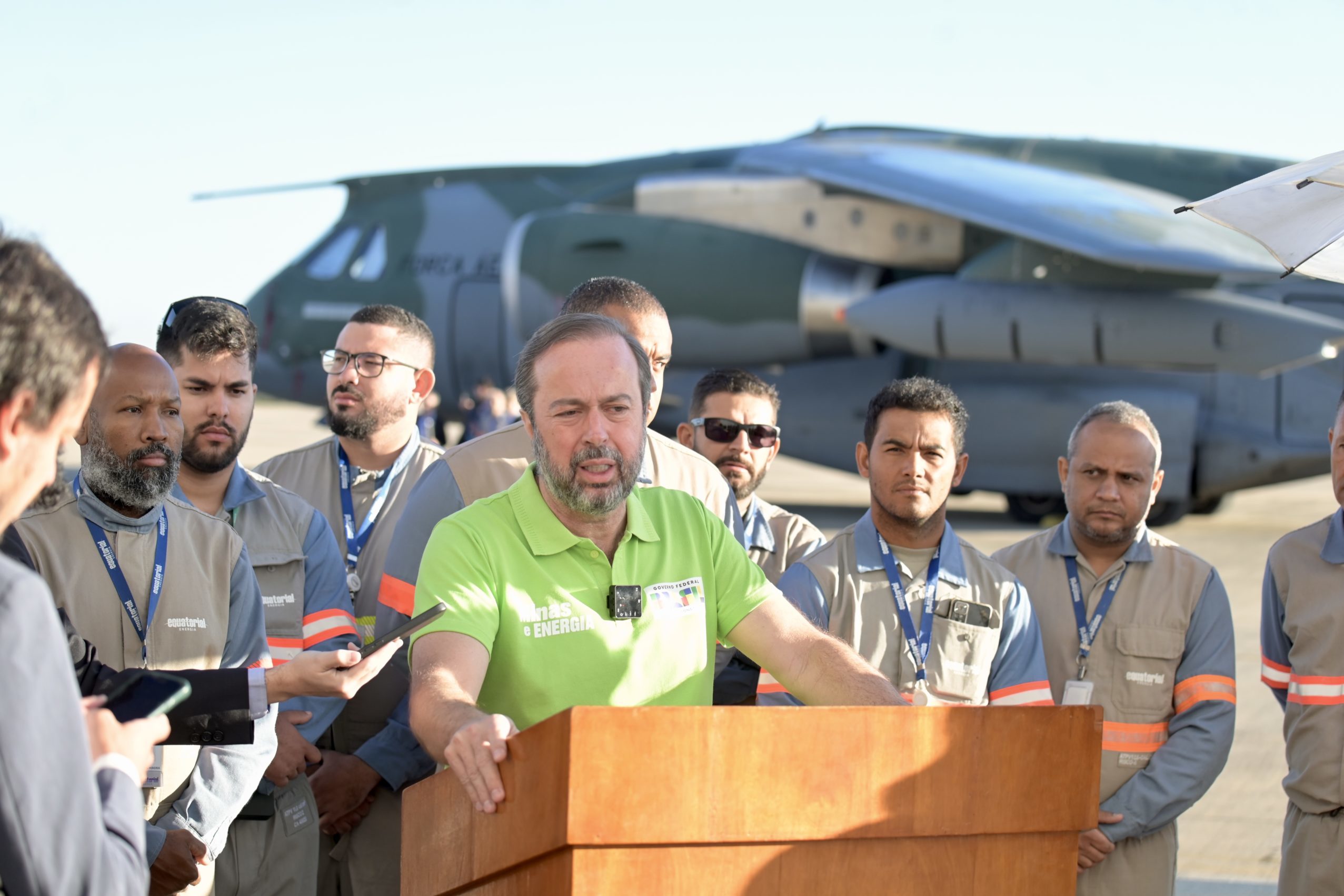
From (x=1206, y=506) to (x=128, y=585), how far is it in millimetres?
14915

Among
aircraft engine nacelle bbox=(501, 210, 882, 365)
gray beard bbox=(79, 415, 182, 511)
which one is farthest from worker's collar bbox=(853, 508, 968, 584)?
aircraft engine nacelle bbox=(501, 210, 882, 365)

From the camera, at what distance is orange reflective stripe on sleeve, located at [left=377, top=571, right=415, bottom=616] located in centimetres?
323

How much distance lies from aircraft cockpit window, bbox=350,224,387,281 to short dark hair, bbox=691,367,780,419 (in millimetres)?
12054

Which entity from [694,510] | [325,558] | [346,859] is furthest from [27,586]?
[346,859]

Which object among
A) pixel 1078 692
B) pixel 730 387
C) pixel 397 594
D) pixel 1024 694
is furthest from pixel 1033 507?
pixel 397 594

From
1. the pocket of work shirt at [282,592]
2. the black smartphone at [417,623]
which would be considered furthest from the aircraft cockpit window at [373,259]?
the black smartphone at [417,623]

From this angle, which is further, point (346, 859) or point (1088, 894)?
point (346, 859)

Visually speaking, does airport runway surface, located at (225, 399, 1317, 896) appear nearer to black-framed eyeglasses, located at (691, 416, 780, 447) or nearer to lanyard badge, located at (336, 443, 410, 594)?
black-framed eyeglasses, located at (691, 416, 780, 447)

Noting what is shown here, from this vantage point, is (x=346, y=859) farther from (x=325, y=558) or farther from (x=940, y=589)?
(x=940, y=589)

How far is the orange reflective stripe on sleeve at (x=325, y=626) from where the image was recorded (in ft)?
12.0

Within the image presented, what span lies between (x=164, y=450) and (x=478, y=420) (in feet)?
43.7

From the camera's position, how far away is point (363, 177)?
1681 centimetres

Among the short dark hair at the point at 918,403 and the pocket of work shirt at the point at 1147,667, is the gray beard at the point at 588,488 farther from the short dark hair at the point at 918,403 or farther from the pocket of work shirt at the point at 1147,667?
the pocket of work shirt at the point at 1147,667

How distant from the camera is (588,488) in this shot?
2496mm
